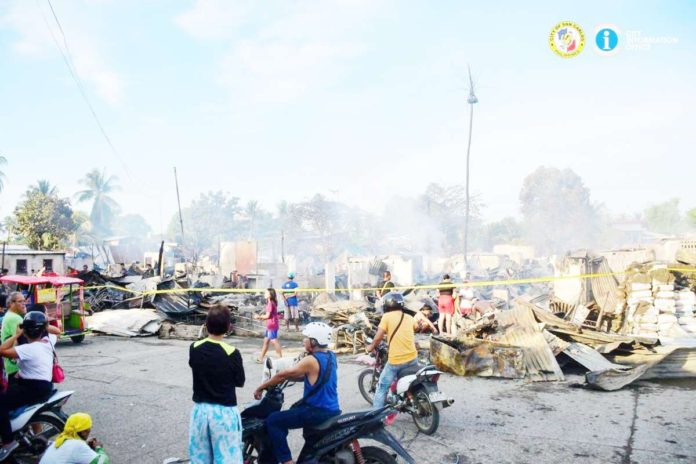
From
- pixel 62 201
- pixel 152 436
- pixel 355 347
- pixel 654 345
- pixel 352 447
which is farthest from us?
pixel 62 201

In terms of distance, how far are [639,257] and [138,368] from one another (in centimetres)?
1498

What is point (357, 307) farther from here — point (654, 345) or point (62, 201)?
point (62, 201)

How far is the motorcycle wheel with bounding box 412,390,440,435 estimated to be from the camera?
18.6ft

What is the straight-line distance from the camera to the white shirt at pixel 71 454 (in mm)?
3711

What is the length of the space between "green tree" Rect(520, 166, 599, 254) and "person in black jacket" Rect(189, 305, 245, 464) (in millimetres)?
53838

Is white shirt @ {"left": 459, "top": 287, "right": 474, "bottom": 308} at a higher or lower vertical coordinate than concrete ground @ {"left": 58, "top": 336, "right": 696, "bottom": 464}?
higher

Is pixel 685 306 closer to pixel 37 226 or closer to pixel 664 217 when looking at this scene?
pixel 37 226

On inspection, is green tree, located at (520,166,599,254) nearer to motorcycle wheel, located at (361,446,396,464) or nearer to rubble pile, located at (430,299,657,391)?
rubble pile, located at (430,299,657,391)

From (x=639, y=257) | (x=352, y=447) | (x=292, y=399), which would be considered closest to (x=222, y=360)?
(x=352, y=447)

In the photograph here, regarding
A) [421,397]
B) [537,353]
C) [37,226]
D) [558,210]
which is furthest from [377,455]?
[558,210]

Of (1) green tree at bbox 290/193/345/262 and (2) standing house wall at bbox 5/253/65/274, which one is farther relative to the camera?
(1) green tree at bbox 290/193/345/262

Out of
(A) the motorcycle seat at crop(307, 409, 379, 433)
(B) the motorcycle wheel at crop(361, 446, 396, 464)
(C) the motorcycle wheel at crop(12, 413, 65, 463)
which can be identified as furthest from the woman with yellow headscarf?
(B) the motorcycle wheel at crop(361, 446, 396, 464)

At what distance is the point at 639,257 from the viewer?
1534cm

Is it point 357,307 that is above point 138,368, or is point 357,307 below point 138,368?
above
